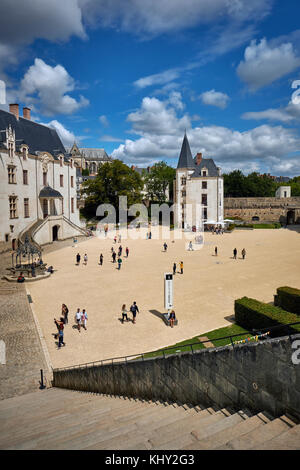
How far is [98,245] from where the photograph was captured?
40000mm

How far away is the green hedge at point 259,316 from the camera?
1234 cm

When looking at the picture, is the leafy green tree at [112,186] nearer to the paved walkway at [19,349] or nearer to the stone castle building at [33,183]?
the stone castle building at [33,183]

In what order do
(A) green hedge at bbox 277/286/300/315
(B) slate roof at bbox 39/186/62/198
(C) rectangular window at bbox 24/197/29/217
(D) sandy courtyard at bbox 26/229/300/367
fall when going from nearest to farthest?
1. (D) sandy courtyard at bbox 26/229/300/367
2. (A) green hedge at bbox 277/286/300/315
3. (C) rectangular window at bbox 24/197/29/217
4. (B) slate roof at bbox 39/186/62/198

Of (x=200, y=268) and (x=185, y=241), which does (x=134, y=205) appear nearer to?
(x=185, y=241)

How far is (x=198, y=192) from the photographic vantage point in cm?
6084

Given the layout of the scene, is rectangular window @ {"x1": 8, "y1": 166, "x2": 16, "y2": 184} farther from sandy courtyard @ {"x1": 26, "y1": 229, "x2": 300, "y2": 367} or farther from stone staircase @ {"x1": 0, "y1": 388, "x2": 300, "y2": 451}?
stone staircase @ {"x1": 0, "y1": 388, "x2": 300, "y2": 451}

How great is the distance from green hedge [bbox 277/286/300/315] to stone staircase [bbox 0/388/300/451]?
10.9m

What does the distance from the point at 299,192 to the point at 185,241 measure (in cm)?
8114

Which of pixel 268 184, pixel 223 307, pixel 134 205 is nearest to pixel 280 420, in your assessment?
pixel 223 307

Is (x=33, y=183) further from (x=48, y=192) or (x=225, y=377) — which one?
(x=225, y=377)

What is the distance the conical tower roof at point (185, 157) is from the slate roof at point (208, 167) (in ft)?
4.89

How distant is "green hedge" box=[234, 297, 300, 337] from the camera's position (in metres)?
12.3

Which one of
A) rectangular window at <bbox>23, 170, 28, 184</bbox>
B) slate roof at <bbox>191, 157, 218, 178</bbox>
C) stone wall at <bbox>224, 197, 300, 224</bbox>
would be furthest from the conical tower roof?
rectangular window at <bbox>23, 170, 28, 184</bbox>

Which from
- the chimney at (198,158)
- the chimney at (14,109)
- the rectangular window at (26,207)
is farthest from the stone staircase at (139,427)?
the chimney at (198,158)
